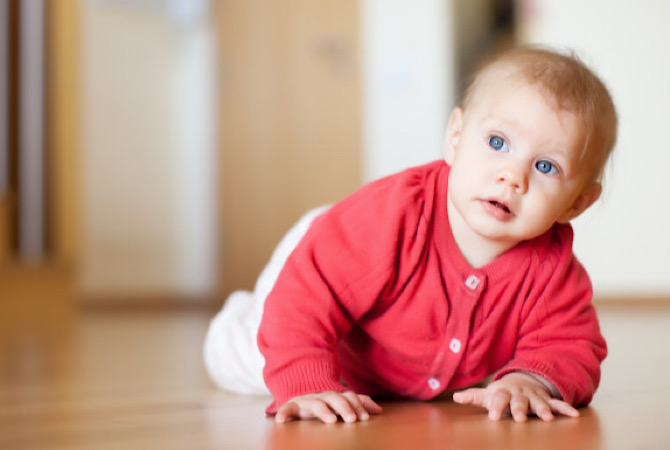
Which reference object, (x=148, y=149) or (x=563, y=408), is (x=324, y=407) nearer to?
(x=563, y=408)

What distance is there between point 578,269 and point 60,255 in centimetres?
294

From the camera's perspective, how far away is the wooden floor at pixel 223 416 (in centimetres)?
74

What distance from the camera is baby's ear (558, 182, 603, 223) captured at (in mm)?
917

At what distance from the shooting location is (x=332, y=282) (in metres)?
0.93

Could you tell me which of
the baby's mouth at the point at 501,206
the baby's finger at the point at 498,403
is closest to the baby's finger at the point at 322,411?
the baby's finger at the point at 498,403

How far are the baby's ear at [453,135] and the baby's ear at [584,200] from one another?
134 mm

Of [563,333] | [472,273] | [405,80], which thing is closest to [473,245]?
[472,273]

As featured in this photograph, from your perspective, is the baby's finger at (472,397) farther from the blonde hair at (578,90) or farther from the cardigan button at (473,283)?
the blonde hair at (578,90)

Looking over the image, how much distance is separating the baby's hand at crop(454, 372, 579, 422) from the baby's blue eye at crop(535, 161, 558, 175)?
0.70 feet

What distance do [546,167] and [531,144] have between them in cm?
3

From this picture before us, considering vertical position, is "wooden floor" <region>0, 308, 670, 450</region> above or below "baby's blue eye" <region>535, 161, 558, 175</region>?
below

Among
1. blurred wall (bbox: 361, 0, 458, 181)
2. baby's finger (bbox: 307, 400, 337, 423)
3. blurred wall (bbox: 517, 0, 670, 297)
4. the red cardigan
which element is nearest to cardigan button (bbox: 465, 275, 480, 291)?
the red cardigan

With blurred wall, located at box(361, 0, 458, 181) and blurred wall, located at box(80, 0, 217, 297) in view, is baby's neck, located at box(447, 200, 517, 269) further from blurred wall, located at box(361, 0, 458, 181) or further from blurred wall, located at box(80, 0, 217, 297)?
blurred wall, located at box(80, 0, 217, 297)

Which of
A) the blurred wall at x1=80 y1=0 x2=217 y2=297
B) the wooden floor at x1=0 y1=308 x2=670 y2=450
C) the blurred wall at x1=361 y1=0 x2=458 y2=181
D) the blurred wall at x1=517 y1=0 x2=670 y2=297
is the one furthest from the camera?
the blurred wall at x1=80 y1=0 x2=217 y2=297
